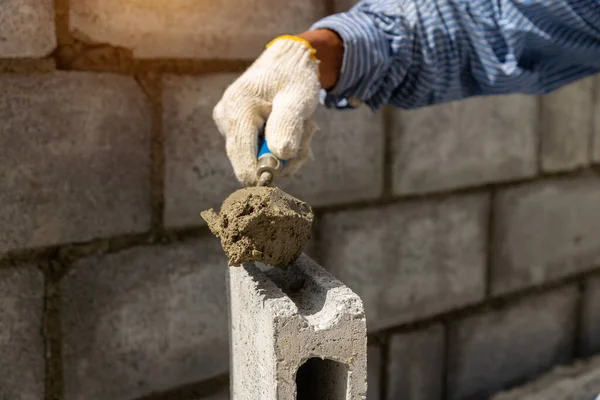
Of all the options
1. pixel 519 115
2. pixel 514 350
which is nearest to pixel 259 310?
pixel 519 115

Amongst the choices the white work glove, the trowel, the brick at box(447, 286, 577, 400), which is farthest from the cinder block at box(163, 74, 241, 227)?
the brick at box(447, 286, 577, 400)

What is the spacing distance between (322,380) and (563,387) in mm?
1649

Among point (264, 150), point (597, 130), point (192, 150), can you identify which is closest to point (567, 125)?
point (597, 130)

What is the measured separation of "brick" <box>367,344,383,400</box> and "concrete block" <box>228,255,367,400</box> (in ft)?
3.29

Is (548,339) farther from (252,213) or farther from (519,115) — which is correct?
(252,213)

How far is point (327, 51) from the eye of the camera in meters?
1.39

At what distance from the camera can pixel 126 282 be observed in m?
1.65

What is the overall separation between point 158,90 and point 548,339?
1.97 meters

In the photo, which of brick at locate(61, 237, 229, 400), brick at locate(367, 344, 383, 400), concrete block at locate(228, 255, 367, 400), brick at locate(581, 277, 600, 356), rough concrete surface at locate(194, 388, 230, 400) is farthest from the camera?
brick at locate(581, 277, 600, 356)

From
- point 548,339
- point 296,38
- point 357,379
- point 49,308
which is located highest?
point 296,38

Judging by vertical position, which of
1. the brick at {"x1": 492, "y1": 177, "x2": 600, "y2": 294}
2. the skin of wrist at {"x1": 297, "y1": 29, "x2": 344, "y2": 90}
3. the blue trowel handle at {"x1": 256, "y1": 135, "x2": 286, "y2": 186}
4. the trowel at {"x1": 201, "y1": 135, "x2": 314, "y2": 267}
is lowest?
the brick at {"x1": 492, "y1": 177, "x2": 600, "y2": 294}

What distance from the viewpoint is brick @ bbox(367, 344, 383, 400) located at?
7.13 feet

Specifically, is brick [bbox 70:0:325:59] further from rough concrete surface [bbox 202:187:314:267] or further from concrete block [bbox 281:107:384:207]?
rough concrete surface [bbox 202:187:314:267]

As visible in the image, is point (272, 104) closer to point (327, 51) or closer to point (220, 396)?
point (327, 51)
